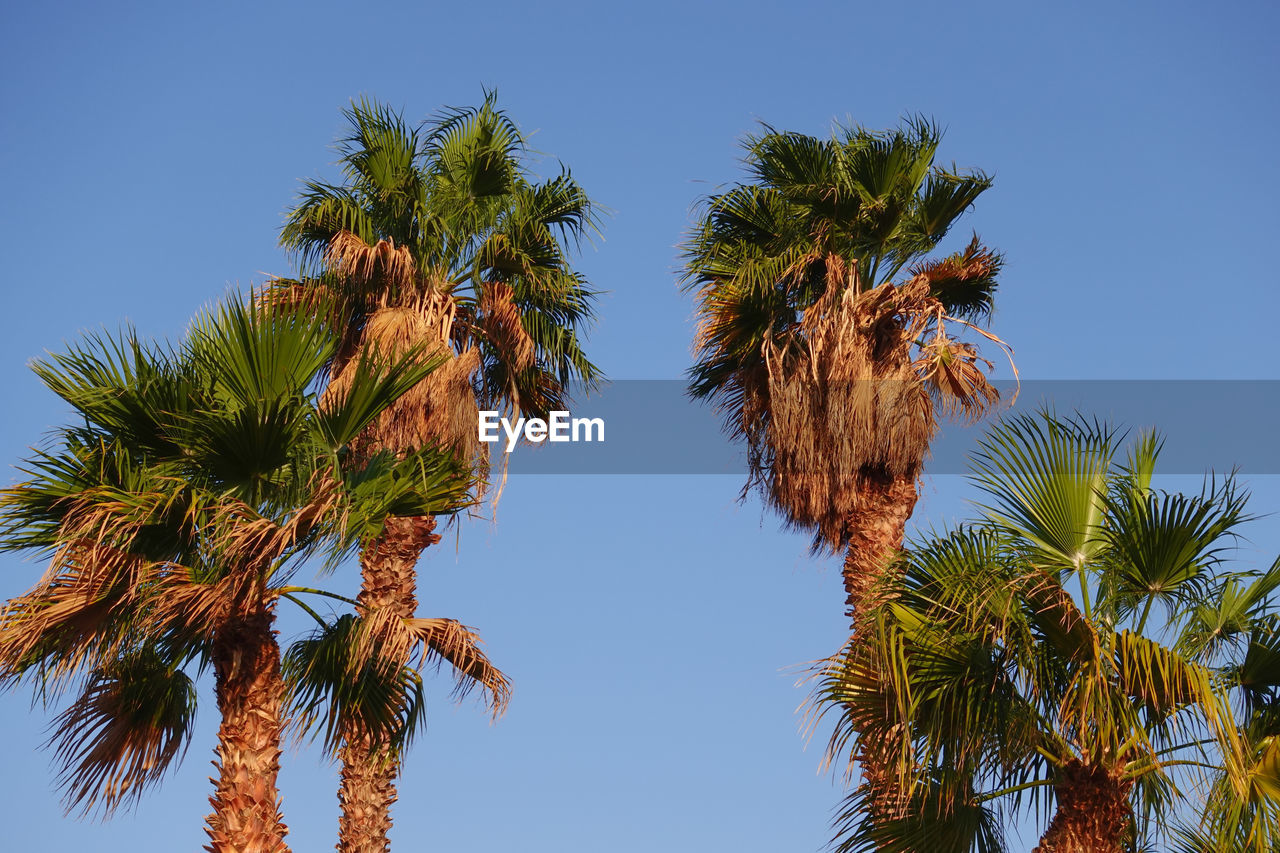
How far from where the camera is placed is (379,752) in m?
12.2

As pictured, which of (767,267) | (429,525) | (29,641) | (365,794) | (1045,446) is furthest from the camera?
(767,267)

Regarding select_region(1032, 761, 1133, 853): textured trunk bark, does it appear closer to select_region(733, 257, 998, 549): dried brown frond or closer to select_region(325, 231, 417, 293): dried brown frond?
select_region(733, 257, 998, 549): dried brown frond

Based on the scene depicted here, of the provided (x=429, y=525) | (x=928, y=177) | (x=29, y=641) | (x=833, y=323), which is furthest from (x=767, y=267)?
(x=29, y=641)

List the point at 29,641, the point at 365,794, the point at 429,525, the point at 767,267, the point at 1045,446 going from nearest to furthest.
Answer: the point at 29,641 < the point at 1045,446 < the point at 365,794 < the point at 429,525 < the point at 767,267

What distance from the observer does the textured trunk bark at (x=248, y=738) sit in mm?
9430

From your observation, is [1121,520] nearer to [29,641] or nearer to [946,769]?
[946,769]

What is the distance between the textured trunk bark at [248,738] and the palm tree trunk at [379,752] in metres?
2.26

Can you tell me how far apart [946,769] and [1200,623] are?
1.88 m

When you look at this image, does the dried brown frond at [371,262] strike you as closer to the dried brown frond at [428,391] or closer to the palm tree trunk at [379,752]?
the dried brown frond at [428,391]

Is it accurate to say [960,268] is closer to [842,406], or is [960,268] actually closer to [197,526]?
[842,406]

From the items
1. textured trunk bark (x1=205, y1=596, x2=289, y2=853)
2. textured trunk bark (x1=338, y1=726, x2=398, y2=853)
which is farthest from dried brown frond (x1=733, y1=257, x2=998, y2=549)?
textured trunk bark (x1=205, y1=596, x2=289, y2=853)

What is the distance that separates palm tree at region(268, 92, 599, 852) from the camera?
14891 mm

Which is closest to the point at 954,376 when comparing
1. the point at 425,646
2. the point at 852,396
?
the point at 852,396

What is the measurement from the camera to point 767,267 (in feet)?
51.4
